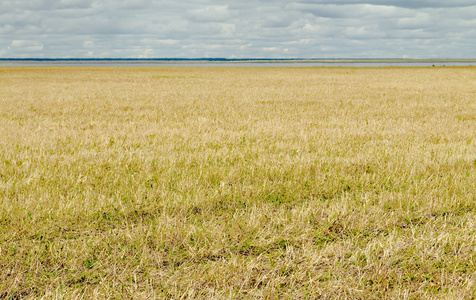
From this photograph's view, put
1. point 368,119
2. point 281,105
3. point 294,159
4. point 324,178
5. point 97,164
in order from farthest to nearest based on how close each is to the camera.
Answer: point 281,105
point 368,119
point 294,159
point 97,164
point 324,178

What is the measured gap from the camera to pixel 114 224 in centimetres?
540

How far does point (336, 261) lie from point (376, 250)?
0.55 metres

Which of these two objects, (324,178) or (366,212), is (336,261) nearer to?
(366,212)

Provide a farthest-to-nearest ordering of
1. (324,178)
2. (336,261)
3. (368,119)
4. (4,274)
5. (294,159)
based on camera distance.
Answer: (368,119)
(294,159)
(324,178)
(336,261)
(4,274)

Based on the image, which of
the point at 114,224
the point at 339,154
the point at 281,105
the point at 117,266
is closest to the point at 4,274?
the point at 117,266

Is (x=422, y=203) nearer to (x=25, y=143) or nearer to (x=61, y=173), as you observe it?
(x=61, y=173)

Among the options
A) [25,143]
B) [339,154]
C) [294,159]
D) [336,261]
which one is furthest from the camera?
[25,143]

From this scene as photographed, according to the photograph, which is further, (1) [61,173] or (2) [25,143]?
(2) [25,143]

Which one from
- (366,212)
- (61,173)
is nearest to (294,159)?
(366,212)

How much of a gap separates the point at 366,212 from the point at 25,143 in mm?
8747

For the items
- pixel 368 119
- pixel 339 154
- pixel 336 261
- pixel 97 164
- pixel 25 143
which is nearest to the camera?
pixel 336 261

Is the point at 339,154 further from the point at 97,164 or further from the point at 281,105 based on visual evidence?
the point at 281,105

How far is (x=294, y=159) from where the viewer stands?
29.1 ft

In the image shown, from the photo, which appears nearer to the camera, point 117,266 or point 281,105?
point 117,266
